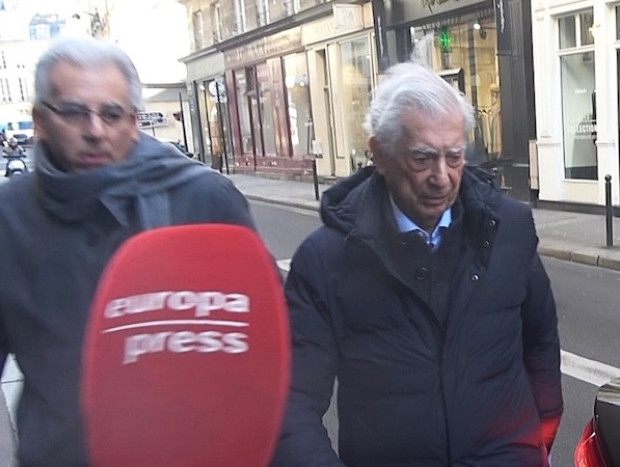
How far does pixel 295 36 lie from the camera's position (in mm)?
22953

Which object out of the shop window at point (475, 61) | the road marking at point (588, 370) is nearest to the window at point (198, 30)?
the shop window at point (475, 61)

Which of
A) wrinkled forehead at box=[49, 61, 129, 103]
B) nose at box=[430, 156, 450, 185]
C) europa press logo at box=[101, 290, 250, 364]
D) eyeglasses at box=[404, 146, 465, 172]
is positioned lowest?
europa press logo at box=[101, 290, 250, 364]

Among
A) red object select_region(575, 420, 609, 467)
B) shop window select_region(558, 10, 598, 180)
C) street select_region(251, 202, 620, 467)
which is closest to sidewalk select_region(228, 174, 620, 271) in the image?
street select_region(251, 202, 620, 467)

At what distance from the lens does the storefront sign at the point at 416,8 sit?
618 inches

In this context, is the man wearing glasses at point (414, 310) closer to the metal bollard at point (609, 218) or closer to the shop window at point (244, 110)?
the metal bollard at point (609, 218)

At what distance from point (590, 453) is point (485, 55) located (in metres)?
13.7

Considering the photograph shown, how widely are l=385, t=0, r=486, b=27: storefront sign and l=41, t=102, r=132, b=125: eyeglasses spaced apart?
14.4 metres

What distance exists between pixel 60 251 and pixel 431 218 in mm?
943

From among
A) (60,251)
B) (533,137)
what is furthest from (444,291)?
(533,137)

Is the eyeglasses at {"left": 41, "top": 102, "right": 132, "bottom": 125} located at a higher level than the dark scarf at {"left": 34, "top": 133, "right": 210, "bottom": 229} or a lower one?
higher

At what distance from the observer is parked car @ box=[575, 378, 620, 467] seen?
251 centimetres

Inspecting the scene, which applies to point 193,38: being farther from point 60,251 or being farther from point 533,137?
point 60,251

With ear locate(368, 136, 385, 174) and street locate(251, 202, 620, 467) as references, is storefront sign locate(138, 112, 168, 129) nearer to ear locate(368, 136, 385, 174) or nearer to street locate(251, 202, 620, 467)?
ear locate(368, 136, 385, 174)

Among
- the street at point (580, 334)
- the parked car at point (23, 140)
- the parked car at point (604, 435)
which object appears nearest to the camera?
the parked car at point (604, 435)
